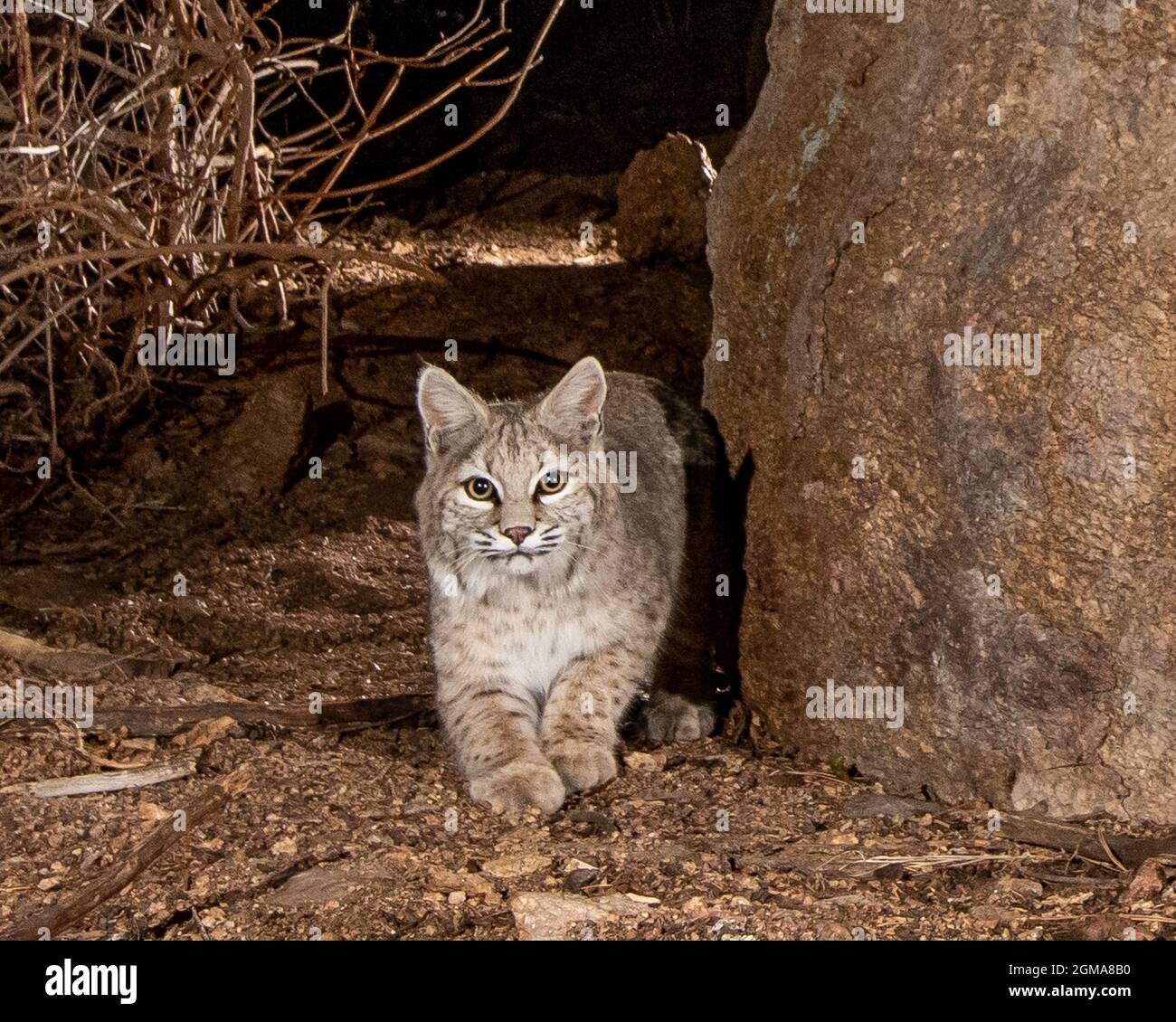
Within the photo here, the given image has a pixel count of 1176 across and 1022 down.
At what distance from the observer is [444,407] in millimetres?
4883

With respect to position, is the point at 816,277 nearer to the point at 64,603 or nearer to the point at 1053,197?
the point at 1053,197

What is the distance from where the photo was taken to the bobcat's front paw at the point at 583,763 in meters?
4.57

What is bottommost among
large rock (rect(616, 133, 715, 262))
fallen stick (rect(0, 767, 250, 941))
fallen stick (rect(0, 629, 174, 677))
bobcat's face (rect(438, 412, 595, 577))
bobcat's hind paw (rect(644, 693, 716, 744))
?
fallen stick (rect(0, 767, 250, 941))

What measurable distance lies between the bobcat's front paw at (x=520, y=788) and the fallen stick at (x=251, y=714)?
Result: 86 centimetres

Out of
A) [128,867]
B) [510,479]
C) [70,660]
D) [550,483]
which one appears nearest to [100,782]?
[128,867]

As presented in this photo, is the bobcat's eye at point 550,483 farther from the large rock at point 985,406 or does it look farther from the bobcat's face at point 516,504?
the large rock at point 985,406

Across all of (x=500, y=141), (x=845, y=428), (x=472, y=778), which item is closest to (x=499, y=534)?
(x=472, y=778)

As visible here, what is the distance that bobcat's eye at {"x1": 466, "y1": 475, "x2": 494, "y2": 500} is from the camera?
467 cm

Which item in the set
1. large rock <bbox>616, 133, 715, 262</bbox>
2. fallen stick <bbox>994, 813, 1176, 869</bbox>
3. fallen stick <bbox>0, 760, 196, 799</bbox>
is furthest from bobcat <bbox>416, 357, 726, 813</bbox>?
large rock <bbox>616, 133, 715, 262</bbox>

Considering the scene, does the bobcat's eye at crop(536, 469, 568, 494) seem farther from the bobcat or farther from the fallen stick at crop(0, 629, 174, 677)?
the fallen stick at crop(0, 629, 174, 677)

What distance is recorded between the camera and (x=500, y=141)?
34.1ft

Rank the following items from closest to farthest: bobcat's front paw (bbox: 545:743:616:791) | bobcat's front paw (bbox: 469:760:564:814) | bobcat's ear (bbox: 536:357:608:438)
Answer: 1. bobcat's front paw (bbox: 469:760:564:814)
2. bobcat's front paw (bbox: 545:743:616:791)
3. bobcat's ear (bbox: 536:357:608:438)

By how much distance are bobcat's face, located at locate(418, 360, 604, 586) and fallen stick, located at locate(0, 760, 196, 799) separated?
44.8 inches

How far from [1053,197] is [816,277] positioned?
891 mm
